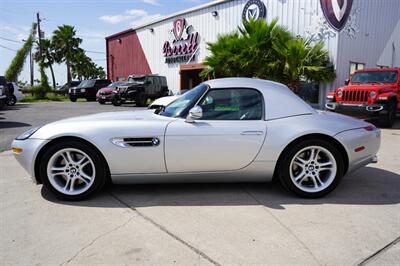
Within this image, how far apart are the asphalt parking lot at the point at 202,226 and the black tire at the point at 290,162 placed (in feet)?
0.35

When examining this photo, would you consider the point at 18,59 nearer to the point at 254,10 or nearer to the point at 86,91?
the point at 86,91

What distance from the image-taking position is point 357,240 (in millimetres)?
2750

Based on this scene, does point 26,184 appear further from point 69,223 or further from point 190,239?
point 190,239

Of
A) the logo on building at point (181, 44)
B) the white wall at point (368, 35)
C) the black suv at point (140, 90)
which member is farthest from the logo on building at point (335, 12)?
the black suv at point (140, 90)

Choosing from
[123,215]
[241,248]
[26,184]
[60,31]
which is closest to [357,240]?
[241,248]

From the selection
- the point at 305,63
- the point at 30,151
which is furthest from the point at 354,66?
the point at 30,151

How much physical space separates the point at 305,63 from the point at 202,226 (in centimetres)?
1079

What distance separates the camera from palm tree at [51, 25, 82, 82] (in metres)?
43.6

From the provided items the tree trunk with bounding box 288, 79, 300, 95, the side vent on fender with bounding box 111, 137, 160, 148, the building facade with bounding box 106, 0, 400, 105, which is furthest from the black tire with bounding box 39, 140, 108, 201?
the building facade with bounding box 106, 0, 400, 105

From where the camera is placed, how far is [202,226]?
298 cm

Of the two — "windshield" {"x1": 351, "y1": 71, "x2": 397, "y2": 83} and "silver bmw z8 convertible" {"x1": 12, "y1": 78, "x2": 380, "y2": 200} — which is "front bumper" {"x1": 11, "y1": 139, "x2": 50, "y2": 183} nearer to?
"silver bmw z8 convertible" {"x1": 12, "y1": 78, "x2": 380, "y2": 200}

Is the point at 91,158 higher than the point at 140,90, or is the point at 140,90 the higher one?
the point at 140,90

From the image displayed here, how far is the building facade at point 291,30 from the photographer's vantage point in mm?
13336

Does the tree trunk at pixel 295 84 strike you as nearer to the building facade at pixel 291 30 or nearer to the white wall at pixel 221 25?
the building facade at pixel 291 30
